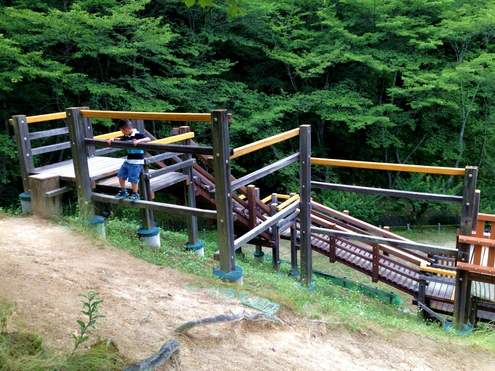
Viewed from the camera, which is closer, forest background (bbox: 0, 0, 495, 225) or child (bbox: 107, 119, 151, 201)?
child (bbox: 107, 119, 151, 201)

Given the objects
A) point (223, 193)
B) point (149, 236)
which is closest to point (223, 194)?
point (223, 193)

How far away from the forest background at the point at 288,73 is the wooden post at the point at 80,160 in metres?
7.27

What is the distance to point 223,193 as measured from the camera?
3.91m

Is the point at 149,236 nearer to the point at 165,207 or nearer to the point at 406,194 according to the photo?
the point at 165,207

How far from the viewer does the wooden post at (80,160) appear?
4.97 metres

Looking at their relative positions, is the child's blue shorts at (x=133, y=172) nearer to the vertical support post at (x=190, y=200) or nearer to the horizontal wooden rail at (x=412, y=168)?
the vertical support post at (x=190, y=200)

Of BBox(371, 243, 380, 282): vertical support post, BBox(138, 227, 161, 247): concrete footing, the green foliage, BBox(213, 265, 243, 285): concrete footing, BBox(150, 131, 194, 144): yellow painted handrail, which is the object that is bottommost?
the green foliage

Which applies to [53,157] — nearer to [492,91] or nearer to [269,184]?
[269,184]

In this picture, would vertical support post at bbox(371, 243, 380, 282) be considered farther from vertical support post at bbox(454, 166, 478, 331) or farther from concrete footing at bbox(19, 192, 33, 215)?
concrete footing at bbox(19, 192, 33, 215)

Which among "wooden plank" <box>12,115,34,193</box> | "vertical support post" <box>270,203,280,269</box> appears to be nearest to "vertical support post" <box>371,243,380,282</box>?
"vertical support post" <box>270,203,280,269</box>

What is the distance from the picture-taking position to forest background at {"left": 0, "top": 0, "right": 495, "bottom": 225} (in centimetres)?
1259

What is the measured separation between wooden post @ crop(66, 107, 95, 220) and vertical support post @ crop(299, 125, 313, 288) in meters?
2.60

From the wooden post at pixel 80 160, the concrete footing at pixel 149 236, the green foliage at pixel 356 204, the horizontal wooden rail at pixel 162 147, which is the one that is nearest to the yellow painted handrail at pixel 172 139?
the horizontal wooden rail at pixel 162 147

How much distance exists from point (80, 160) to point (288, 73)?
1302 cm
